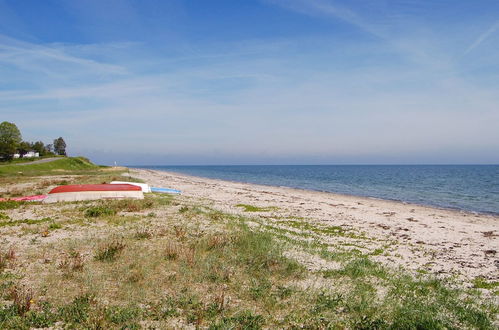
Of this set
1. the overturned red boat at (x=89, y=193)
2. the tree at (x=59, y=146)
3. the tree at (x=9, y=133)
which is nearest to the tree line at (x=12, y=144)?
the tree at (x=9, y=133)

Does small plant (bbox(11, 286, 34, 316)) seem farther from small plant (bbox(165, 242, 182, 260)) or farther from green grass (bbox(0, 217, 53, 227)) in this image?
green grass (bbox(0, 217, 53, 227))

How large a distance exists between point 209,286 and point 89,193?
17497mm

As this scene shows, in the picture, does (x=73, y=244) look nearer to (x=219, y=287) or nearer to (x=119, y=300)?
(x=119, y=300)

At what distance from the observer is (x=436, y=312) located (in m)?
7.13

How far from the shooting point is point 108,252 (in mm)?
10250

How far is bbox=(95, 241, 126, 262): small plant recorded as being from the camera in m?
10.0

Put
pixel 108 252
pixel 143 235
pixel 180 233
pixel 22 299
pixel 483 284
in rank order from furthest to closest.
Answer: pixel 180 233 < pixel 143 235 < pixel 108 252 < pixel 483 284 < pixel 22 299

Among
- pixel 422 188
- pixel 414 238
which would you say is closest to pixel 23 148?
pixel 422 188

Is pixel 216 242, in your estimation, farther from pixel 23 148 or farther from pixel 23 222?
pixel 23 148

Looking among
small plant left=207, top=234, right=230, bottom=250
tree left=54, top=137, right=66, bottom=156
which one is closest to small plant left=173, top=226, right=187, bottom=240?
small plant left=207, top=234, right=230, bottom=250

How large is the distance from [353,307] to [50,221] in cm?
1436

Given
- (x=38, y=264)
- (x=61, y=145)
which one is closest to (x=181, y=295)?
(x=38, y=264)

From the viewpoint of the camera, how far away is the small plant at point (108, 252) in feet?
33.0

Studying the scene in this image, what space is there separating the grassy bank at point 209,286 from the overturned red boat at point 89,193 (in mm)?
8504
